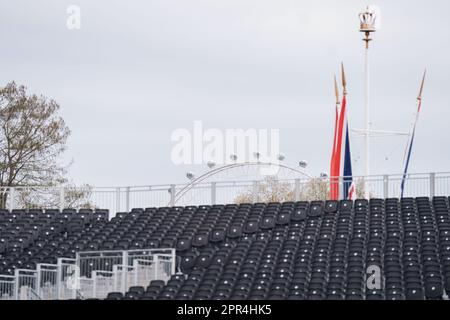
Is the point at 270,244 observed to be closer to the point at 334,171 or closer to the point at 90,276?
the point at 90,276

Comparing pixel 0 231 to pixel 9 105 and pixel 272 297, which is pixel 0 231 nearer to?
pixel 272 297

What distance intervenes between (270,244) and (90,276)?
207 inches

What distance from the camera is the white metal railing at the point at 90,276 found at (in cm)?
4081

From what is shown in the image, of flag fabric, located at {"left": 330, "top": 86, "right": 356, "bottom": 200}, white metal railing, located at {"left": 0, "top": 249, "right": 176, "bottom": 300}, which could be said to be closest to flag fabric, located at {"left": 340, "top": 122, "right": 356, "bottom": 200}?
flag fabric, located at {"left": 330, "top": 86, "right": 356, "bottom": 200}

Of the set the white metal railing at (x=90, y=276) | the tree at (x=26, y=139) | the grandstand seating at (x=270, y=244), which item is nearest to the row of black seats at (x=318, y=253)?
the grandstand seating at (x=270, y=244)

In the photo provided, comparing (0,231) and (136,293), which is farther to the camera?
(0,231)

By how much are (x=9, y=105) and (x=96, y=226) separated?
20755 mm

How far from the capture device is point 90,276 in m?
42.7

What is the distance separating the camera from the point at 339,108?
6016 centimetres

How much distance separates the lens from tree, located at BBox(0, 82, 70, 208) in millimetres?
67312

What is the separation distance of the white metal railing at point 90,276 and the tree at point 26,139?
2505 centimetres

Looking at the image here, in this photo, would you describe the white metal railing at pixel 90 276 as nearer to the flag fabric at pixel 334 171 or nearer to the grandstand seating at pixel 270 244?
the grandstand seating at pixel 270 244
